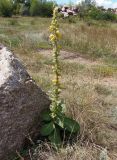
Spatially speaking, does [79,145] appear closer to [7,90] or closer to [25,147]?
[25,147]

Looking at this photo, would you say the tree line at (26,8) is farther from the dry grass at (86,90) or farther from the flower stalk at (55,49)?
the flower stalk at (55,49)

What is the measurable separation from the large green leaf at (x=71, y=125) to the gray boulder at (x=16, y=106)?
0.26 metres

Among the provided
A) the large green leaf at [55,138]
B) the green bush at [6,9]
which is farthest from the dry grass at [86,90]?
the green bush at [6,9]

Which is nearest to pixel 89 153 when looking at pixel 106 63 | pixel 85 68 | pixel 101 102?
pixel 101 102

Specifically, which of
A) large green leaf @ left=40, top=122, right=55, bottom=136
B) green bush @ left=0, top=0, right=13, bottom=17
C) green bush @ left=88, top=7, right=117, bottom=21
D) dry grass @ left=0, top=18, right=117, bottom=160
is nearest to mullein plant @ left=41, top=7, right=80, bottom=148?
large green leaf @ left=40, top=122, right=55, bottom=136

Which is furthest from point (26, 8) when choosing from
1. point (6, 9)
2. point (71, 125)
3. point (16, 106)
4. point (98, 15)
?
point (16, 106)

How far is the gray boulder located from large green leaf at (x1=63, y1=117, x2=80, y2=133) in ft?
0.85

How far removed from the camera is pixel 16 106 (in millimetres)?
4195

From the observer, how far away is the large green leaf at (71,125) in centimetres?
450

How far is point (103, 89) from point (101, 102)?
1.03 m

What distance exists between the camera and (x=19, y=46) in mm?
11984

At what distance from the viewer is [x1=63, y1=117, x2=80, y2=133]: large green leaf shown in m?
4.50

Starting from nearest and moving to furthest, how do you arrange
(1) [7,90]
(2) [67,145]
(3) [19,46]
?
(1) [7,90] < (2) [67,145] < (3) [19,46]

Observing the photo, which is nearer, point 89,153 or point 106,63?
point 89,153
